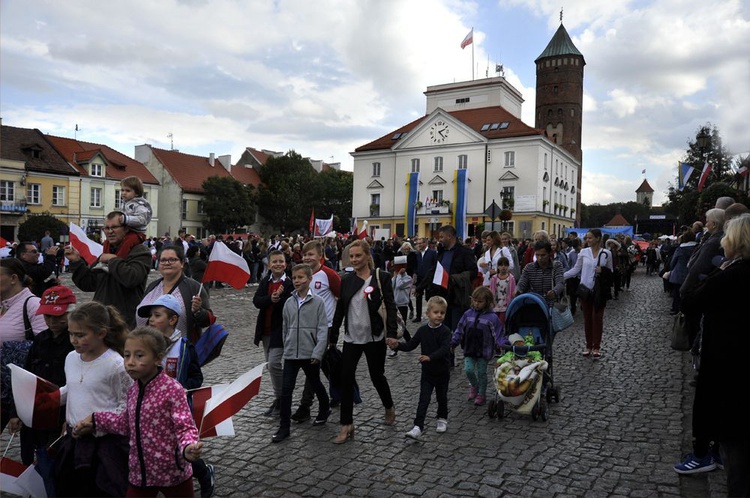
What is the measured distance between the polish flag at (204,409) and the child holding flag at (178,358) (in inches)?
17.0

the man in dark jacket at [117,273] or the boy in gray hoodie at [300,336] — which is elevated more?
the man in dark jacket at [117,273]

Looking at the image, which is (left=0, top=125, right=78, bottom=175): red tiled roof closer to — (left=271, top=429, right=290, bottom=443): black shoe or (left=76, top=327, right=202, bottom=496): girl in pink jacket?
(left=271, top=429, right=290, bottom=443): black shoe

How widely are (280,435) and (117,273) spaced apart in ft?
7.16

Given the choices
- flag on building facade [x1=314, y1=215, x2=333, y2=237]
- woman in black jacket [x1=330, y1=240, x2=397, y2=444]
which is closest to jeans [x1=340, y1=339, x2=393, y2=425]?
woman in black jacket [x1=330, y1=240, x2=397, y2=444]

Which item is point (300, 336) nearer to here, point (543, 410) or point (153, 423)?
point (153, 423)

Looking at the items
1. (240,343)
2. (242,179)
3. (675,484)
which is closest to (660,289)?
(240,343)

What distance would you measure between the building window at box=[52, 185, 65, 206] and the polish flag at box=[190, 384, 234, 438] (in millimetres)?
51450

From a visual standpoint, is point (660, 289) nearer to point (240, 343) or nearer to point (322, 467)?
point (240, 343)

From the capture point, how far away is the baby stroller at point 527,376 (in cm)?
632

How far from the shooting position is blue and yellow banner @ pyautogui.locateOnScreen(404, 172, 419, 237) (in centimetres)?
5981

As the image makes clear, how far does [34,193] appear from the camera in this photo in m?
46.9

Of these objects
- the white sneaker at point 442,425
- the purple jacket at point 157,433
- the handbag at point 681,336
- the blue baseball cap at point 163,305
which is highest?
the blue baseball cap at point 163,305

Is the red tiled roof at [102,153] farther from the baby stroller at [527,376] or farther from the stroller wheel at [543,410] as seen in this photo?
the stroller wheel at [543,410]

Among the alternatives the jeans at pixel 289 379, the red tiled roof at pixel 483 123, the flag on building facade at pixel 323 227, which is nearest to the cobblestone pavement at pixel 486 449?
the jeans at pixel 289 379
